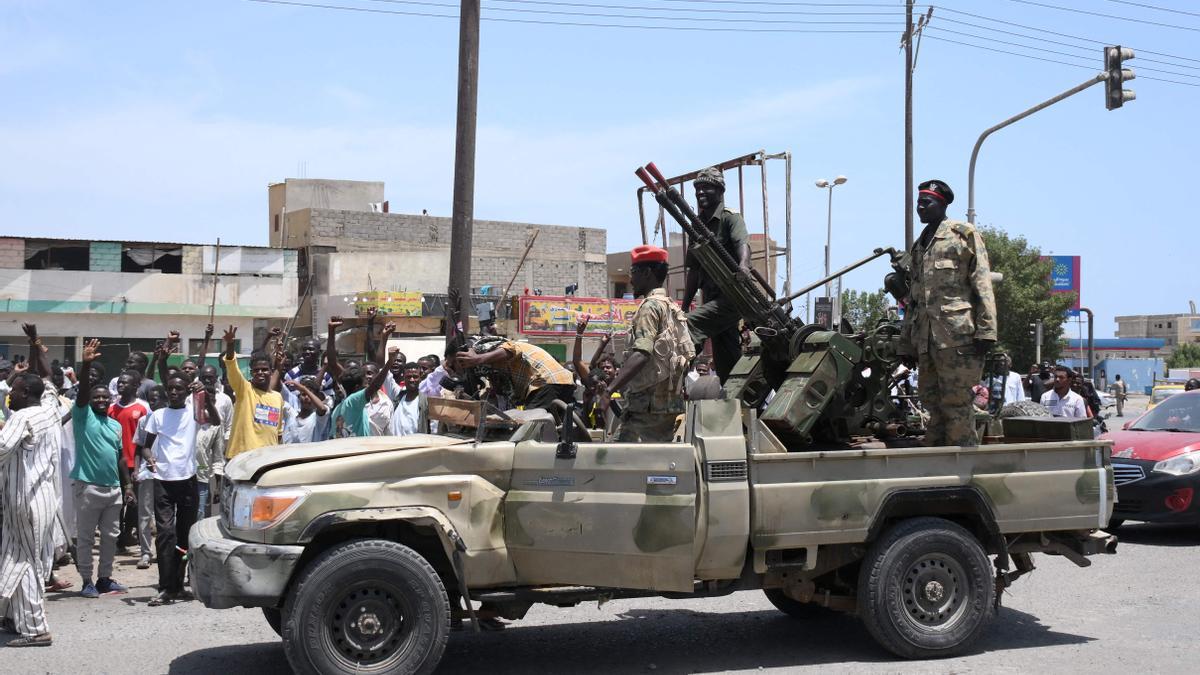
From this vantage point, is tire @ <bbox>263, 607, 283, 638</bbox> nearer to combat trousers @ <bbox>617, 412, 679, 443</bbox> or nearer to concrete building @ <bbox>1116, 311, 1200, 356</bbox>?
combat trousers @ <bbox>617, 412, 679, 443</bbox>

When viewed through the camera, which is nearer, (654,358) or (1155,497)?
(654,358)

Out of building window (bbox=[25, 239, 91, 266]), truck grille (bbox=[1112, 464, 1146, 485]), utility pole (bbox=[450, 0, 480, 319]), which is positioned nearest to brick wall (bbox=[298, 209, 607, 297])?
building window (bbox=[25, 239, 91, 266])

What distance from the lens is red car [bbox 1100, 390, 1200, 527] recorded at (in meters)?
10.6

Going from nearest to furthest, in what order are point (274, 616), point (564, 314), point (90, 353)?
point (274, 616) < point (90, 353) < point (564, 314)

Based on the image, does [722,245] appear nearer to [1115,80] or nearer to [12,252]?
[1115,80]

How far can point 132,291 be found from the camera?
130 ft

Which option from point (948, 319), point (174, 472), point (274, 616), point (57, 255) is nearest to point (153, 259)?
point (57, 255)

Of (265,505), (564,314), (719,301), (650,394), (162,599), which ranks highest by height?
(564,314)

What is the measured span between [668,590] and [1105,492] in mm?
2937

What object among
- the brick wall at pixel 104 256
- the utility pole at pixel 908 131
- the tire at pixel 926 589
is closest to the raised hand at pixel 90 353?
the tire at pixel 926 589

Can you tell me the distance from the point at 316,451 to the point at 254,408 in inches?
135

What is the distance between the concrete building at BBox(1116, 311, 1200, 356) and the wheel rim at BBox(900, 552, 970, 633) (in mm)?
106723

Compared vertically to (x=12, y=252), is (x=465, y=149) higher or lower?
lower

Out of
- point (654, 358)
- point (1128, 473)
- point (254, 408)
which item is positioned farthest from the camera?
point (1128, 473)
